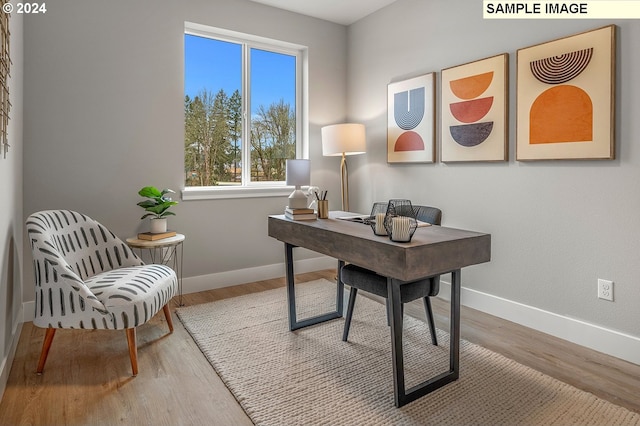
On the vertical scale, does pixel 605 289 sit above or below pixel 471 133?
below

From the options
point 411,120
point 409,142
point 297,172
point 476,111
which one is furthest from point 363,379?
point 411,120

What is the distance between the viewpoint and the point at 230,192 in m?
3.66

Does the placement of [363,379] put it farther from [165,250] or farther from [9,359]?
[165,250]

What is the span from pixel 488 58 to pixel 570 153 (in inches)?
36.4

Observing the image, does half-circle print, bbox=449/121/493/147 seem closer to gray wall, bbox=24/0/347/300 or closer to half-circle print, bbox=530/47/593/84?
half-circle print, bbox=530/47/593/84

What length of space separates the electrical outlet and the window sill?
271cm

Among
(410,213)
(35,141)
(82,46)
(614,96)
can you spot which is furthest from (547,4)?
(35,141)

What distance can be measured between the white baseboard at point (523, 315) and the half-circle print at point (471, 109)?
1.36 metres

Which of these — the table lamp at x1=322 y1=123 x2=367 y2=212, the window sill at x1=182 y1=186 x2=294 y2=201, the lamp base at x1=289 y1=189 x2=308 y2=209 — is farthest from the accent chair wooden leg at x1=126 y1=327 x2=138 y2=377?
the table lamp at x1=322 y1=123 x2=367 y2=212

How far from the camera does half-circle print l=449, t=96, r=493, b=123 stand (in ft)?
9.41

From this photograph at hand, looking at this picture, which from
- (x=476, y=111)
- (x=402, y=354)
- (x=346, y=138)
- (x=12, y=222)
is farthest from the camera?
(x=346, y=138)

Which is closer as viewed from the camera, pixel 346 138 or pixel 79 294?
pixel 79 294

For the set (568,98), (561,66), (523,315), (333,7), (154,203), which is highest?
(333,7)

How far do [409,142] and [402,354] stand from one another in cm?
221
